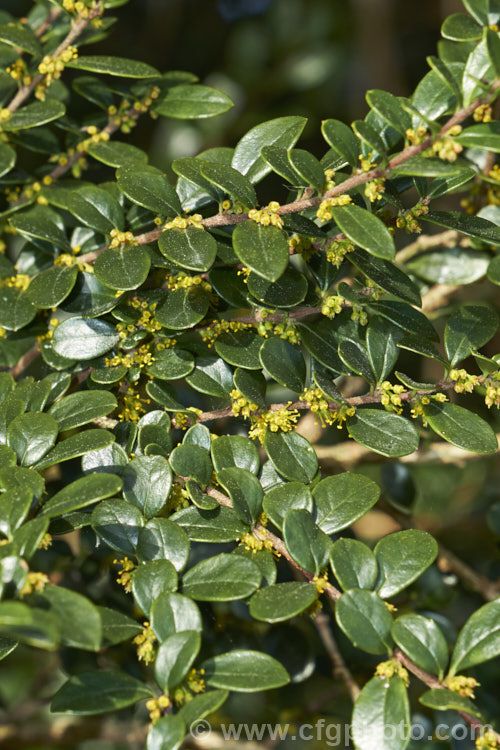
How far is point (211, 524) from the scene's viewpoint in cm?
85

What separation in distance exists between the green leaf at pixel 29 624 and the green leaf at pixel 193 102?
0.77 m

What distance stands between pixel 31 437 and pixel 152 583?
228 mm

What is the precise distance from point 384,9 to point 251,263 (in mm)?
2667

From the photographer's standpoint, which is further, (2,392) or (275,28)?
(275,28)

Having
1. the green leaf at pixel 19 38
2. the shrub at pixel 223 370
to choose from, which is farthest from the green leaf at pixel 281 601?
the green leaf at pixel 19 38

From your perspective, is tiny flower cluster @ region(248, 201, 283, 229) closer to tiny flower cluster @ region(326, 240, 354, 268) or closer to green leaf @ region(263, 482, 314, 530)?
tiny flower cluster @ region(326, 240, 354, 268)

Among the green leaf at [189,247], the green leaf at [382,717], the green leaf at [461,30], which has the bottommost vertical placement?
the green leaf at [382,717]

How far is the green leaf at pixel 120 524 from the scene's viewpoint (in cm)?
83

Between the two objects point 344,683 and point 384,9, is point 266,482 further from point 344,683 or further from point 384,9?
point 384,9

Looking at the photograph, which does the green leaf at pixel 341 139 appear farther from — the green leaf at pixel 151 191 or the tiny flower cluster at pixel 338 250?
the green leaf at pixel 151 191

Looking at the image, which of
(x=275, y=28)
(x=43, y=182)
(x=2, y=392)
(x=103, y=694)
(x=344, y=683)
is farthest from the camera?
(x=275, y=28)

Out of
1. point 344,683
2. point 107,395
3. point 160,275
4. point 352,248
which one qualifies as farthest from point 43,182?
point 344,683

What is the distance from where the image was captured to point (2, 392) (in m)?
0.97

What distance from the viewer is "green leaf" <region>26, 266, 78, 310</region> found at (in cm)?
95
